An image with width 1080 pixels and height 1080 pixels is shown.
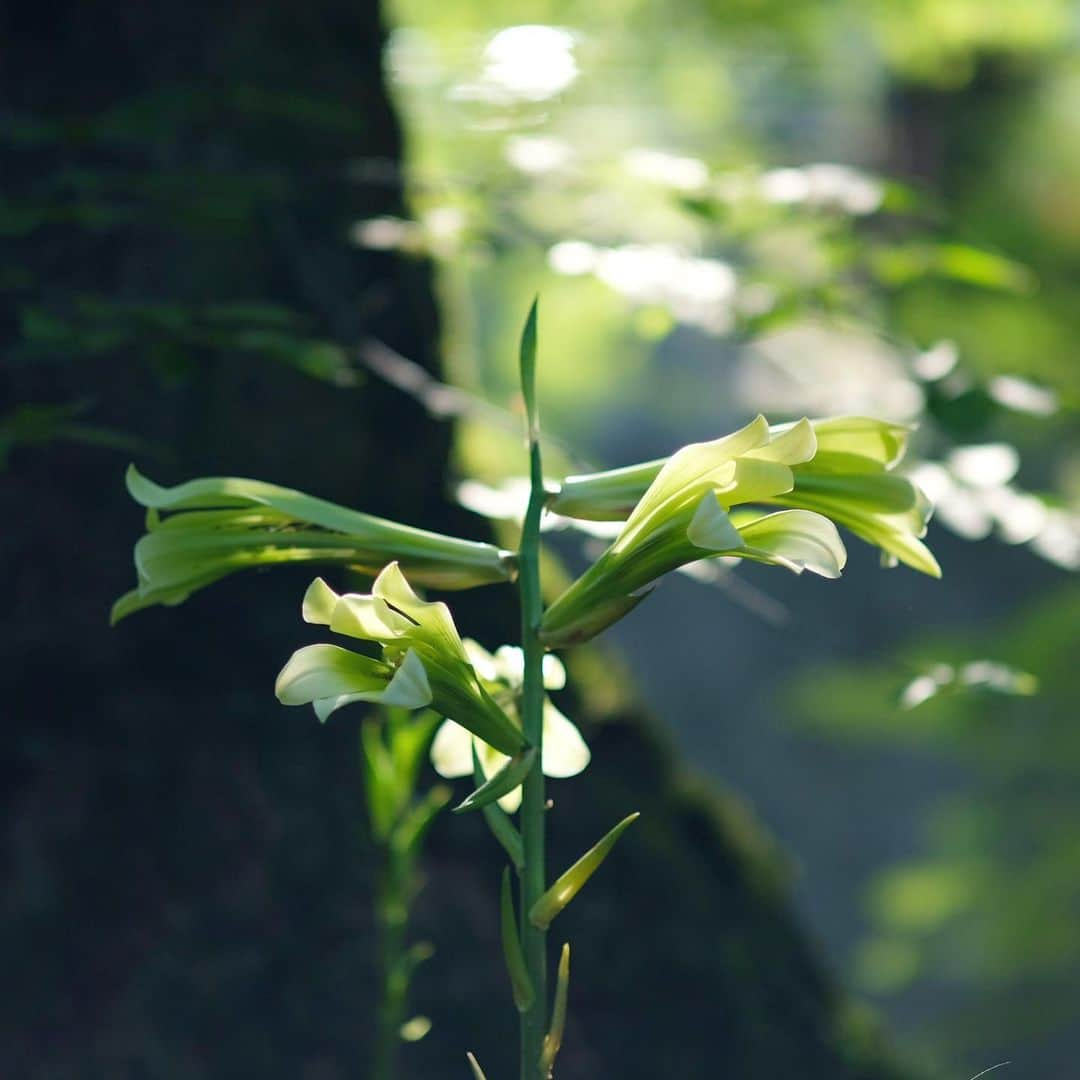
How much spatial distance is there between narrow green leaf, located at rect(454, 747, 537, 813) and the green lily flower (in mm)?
103

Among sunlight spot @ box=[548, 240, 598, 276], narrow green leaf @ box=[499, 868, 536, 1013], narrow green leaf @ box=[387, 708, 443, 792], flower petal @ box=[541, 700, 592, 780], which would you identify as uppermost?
narrow green leaf @ box=[499, 868, 536, 1013]

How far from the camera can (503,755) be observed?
0.57 m

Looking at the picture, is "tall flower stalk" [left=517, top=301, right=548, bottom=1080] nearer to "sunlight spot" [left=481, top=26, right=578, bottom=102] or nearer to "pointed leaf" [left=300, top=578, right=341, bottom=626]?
"pointed leaf" [left=300, top=578, right=341, bottom=626]

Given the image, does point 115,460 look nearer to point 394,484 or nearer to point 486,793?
point 394,484

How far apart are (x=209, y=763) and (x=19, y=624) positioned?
222 millimetres

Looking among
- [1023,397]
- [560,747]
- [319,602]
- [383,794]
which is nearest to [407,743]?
[383,794]

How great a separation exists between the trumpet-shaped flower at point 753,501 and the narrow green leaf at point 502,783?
51mm

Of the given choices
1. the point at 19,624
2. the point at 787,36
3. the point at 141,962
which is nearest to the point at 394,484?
the point at 19,624

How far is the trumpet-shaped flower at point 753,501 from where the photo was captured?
Result: 1.57 ft

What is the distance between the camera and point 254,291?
1.30 meters

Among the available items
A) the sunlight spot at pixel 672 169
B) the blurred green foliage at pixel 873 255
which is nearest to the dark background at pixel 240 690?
the blurred green foliage at pixel 873 255

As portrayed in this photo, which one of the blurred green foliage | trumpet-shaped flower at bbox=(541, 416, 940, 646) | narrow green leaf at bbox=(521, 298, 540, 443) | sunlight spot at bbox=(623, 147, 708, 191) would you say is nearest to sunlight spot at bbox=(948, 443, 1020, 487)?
the blurred green foliage

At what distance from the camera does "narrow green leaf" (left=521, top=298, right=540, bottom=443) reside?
514mm

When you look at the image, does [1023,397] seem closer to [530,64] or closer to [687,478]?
[530,64]
